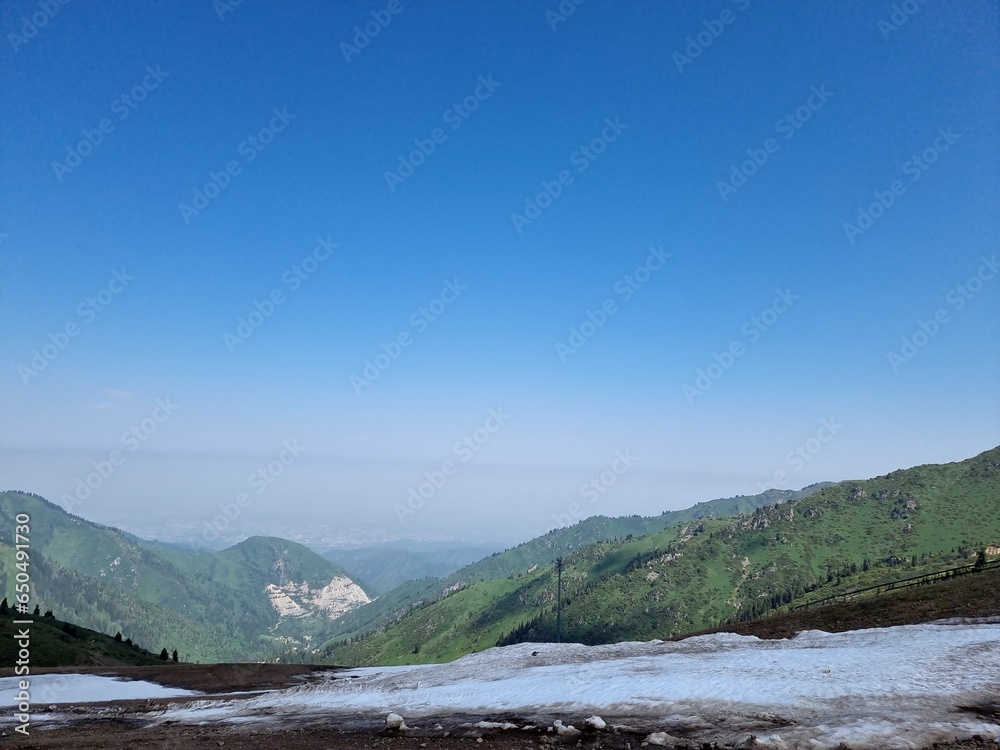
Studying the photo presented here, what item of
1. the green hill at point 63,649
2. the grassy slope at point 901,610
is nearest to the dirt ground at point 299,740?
the grassy slope at point 901,610

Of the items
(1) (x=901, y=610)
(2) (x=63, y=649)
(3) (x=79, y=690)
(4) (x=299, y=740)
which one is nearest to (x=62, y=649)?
(2) (x=63, y=649)

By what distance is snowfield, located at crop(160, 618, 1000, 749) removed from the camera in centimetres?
1659

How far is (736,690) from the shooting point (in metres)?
20.1

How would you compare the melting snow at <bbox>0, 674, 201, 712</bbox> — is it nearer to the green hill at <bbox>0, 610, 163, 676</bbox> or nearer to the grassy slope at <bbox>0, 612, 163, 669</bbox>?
the green hill at <bbox>0, 610, 163, 676</bbox>

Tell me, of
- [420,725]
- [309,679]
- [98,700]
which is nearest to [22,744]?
[98,700]

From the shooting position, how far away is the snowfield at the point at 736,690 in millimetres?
16594

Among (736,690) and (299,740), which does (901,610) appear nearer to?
(736,690)

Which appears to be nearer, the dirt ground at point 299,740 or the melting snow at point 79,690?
the dirt ground at point 299,740

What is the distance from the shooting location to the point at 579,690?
→ 2269 cm

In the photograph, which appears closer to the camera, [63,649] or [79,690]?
[79,690]

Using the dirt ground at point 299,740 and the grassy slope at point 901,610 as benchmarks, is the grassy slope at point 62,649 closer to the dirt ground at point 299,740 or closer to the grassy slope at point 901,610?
the dirt ground at point 299,740

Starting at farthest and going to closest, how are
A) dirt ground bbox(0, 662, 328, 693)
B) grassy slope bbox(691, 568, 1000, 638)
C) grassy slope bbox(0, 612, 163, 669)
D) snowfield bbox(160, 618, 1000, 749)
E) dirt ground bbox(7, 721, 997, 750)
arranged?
grassy slope bbox(0, 612, 163, 669) → dirt ground bbox(0, 662, 328, 693) → grassy slope bbox(691, 568, 1000, 638) → dirt ground bbox(7, 721, 997, 750) → snowfield bbox(160, 618, 1000, 749)

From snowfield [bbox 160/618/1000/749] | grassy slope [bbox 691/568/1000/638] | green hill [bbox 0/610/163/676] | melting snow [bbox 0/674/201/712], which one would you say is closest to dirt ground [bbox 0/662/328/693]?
melting snow [bbox 0/674/201/712]

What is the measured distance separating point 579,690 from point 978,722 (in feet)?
41.0
